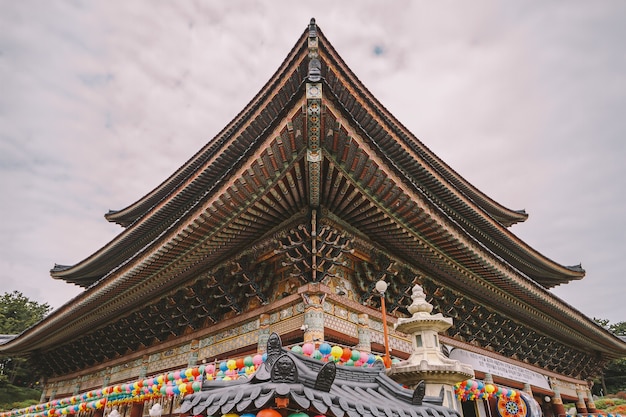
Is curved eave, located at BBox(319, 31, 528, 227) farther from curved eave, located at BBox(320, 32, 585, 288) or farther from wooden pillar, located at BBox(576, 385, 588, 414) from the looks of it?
wooden pillar, located at BBox(576, 385, 588, 414)

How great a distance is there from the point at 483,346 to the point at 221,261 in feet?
26.1

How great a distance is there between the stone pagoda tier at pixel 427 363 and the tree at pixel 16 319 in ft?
107

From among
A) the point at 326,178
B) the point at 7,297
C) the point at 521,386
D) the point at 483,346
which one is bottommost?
the point at 521,386

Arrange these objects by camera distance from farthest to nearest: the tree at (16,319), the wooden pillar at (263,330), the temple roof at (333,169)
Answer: the tree at (16,319)
the wooden pillar at (263,330)
the temple roof at (333,169)

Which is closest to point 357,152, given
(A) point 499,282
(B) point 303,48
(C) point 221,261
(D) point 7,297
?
(B) point 303,48

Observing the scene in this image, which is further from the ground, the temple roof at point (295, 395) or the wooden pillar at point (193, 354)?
the wooden pillar at point (193, 354)

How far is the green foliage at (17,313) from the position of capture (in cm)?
3235

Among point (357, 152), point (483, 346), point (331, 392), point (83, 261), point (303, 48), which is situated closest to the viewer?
point (331, 392)

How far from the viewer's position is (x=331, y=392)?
3145 millimetres

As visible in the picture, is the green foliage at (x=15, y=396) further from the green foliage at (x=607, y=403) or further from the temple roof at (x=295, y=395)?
the green foliage at (x=607, y=403)

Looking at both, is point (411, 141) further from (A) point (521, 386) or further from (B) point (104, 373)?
(B) point (104, 373)

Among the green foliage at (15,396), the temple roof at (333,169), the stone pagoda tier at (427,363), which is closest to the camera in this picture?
the stone pagoda tier at (427,363)

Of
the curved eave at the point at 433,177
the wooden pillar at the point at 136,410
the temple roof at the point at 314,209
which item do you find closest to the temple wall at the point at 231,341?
the wooden pillar at the point at 136,410

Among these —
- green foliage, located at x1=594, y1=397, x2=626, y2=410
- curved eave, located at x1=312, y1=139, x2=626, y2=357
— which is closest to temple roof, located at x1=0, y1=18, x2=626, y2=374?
curved eave, located at x1=312, y1=139, x2=626, y2=357
